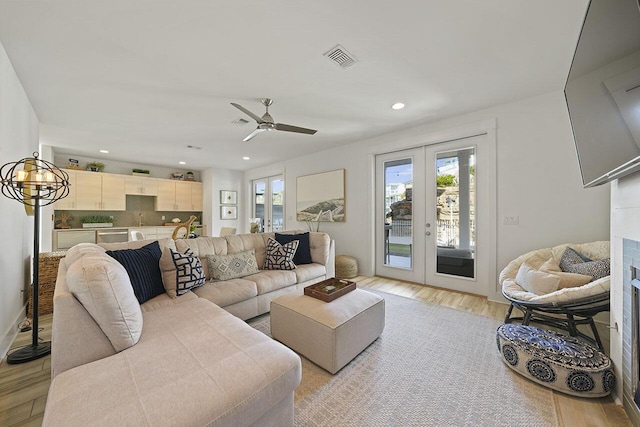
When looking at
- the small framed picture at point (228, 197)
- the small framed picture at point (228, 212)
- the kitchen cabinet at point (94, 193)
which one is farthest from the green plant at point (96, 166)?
the small framed picture at point (228, 212)

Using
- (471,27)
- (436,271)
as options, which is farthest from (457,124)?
(436,271)

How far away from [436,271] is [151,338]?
359 centimetres

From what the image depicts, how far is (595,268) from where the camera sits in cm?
207

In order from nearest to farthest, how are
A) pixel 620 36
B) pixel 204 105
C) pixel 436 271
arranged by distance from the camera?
pixel 620 36
pixel 204 105
pixel 436 271

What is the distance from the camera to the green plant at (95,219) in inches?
219

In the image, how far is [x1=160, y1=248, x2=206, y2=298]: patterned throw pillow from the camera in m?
2.14

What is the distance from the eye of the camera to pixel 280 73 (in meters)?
2.34

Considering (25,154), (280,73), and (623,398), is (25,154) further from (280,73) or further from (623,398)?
(623,398)

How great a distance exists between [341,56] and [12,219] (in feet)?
11.3

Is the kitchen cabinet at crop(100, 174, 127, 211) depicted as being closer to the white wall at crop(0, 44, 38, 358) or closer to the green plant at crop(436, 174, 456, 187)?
the white wall at crop(0, 44, 38, 358)

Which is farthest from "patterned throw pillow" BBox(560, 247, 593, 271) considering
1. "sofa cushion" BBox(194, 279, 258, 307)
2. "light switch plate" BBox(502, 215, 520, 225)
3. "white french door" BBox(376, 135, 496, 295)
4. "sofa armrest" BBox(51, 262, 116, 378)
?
"sofa armrest" BBox(51, 262, 116, 378)

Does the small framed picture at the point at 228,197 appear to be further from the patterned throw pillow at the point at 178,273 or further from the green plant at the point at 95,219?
the patterned throw pillow at the point at 178,273

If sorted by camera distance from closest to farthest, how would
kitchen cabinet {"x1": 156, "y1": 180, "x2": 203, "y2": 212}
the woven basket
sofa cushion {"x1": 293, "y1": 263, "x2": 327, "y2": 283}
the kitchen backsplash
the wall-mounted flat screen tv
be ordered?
the wall-mounted flat screen tv → the woven basket → sofa cushion {"x1": 293, "y1": 263, "x2": 327, "y2": 283} → the kitchen backsplash → kitchen cabinet {"x1": 156, "y1": 180, "x2": 203, "y2": 212}

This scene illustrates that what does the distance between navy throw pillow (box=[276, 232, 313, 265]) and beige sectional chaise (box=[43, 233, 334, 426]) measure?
1775 millimetres
